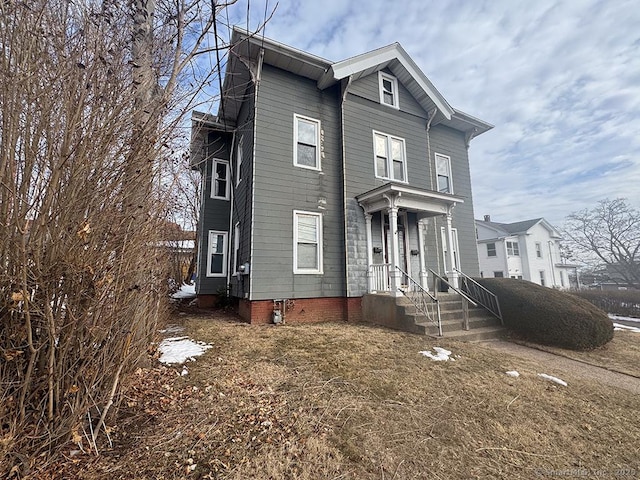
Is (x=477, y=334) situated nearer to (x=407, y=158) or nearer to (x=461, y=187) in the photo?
(x=407, y=158)

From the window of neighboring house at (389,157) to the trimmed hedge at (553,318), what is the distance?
506 cm

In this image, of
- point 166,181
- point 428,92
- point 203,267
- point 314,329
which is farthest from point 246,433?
point 428,92

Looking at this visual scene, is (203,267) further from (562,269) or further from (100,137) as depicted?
(562,269)

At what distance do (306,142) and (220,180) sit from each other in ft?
16.3

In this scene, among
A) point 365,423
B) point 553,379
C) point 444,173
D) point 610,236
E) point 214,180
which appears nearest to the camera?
point 365,423

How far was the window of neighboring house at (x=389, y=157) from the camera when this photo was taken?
9977 mm

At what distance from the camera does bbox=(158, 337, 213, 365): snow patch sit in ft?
14.5

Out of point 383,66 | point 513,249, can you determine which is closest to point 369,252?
point 383,66

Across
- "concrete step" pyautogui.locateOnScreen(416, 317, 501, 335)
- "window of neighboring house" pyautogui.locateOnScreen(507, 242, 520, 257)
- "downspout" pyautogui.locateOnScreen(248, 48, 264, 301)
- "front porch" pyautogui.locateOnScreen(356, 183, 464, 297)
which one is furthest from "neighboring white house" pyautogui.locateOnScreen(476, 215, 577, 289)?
"downspout" pyautogui.locateOnScreen(248, 48, 264, 301)

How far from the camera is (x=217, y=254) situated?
460 inches

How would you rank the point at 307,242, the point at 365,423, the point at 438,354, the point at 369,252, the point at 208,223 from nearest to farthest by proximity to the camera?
the point at 365,423
the point at 438,354
the point at 307,242
the point at 369,252
the point at 208,223

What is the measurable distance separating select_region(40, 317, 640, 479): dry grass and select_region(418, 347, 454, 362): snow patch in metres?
0.22

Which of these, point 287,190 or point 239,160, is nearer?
→ point 287,190

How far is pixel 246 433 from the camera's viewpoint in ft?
8.67
